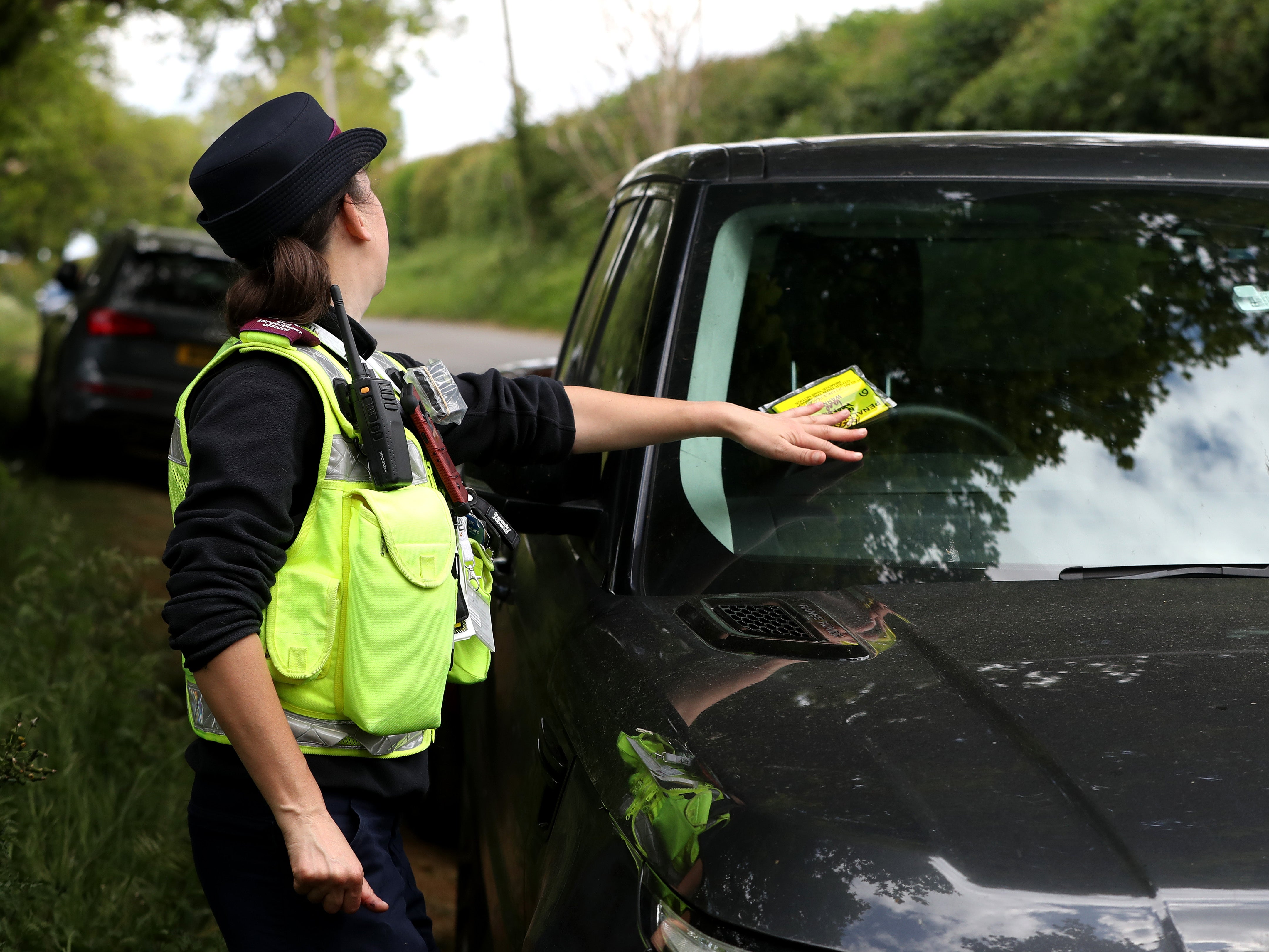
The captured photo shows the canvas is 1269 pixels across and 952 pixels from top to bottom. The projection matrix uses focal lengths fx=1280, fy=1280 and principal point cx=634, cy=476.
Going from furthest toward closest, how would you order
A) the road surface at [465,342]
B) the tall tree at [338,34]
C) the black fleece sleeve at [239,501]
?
the road surface at [465,342] → the tall tree at [338,34] → the black fleece sleeve at [239,501]

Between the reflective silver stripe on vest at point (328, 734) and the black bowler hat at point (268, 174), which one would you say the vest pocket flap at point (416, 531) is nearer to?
the reflective silver stripe on vest at point (328, 734)

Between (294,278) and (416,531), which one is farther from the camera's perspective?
(294,278)

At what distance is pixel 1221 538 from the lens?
6.73ft

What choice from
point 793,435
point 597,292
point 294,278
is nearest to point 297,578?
point 294,278

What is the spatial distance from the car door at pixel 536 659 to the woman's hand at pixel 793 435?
31 centimetres

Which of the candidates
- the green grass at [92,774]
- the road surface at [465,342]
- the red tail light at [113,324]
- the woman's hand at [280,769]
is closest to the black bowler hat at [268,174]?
the woman's hand at [280,769]

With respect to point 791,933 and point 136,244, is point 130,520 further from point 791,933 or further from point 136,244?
point 791,933

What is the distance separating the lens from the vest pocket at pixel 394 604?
1.66 meters

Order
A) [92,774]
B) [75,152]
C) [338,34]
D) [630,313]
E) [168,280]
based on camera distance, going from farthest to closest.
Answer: [75,152]
[338,34]
[168,280]
[92,774]
[630,313]

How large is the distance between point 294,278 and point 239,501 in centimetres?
36

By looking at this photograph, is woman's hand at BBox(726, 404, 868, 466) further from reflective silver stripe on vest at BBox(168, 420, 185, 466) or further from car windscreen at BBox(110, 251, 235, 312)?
car windscreen at BBox(110, 251, 235, 312)

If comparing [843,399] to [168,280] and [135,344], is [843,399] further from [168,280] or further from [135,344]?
[168,280]

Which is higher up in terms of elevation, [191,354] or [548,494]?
[548,494]

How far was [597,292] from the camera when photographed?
3168 millimetres
